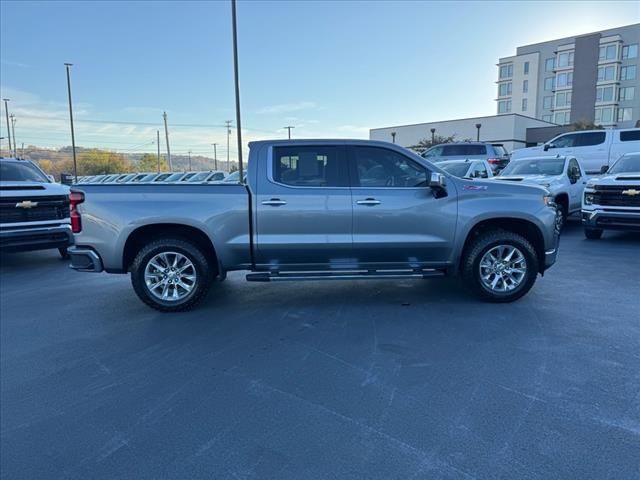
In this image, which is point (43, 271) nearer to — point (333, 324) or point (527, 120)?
point (333, 324)

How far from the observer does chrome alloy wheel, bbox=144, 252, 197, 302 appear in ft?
18.0

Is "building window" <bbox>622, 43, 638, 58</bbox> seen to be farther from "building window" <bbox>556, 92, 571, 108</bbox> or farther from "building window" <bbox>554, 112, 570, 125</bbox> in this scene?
"building window" <bbox>554, 112, 570, 125</bbox>

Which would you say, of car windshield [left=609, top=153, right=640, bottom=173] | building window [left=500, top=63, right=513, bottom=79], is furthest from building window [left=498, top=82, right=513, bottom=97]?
car windshield [left=609, top=153, right=640, bottom=173]

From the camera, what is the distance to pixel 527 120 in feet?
150

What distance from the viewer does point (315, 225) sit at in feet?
17.9

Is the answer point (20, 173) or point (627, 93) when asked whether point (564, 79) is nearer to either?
point (627, 93)

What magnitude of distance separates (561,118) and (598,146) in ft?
200

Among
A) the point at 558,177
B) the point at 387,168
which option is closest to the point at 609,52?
the point at 558,177

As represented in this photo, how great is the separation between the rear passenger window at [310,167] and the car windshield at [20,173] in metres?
6.11

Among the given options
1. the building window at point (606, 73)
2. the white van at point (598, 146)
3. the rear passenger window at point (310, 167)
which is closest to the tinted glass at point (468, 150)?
the white van at point (598, 146)

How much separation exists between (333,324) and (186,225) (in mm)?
2050

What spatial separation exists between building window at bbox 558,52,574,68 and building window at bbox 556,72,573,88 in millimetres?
1274

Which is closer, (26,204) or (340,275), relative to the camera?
(340,275)

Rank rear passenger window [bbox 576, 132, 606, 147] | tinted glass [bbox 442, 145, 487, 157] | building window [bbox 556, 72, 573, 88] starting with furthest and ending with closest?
building window [bbox 556, 72, 573, 88], tinted glass [bbox 442, 145, 487, 157], rear passenger window [bbox 576, 132, 606, 147]
